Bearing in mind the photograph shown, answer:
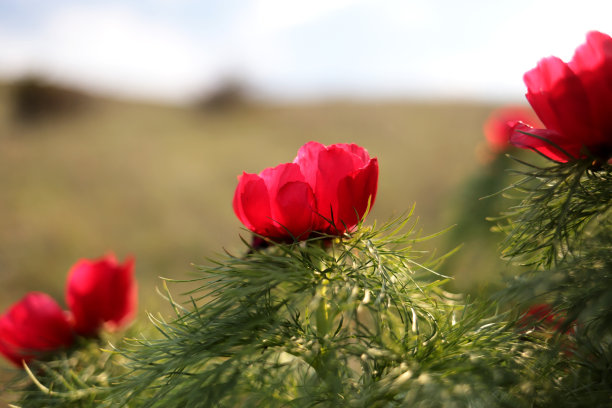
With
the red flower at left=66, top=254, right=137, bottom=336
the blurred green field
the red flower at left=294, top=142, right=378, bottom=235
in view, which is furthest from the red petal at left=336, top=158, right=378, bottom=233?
the blurred green field

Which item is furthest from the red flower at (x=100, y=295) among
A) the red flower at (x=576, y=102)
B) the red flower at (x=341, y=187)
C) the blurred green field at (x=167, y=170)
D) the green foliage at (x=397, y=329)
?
the blurred green field at (x=167, y=170)

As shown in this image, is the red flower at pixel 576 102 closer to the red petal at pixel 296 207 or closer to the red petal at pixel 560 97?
the red petal at pixel 560 97

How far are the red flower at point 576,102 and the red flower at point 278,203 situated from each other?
118mm

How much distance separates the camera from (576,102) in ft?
0.83

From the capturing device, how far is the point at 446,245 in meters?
1.05

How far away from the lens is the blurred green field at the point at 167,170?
2621 millimetres

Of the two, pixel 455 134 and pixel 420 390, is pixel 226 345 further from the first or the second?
pixel 455 134

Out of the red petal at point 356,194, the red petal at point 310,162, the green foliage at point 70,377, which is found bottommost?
the green foliage at point 70,377

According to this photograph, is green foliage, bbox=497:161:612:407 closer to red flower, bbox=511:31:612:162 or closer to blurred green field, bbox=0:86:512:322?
red flower, bbox=511:31:612:162

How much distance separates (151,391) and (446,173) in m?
4.47

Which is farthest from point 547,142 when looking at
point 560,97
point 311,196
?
point 311,196

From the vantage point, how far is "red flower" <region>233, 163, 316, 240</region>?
271 millimetres

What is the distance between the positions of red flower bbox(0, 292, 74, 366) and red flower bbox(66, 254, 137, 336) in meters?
0.02

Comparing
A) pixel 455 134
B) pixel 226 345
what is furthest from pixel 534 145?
pixel 455 134
